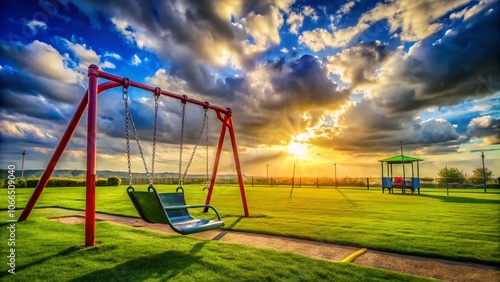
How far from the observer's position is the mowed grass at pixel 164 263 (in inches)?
141

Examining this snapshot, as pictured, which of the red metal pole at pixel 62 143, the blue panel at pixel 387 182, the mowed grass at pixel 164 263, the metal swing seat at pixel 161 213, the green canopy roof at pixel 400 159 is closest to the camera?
the mowed grass at pixel 164 263

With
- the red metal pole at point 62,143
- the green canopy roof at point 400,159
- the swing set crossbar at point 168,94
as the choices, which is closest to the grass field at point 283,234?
the red metal pole at point 62,143

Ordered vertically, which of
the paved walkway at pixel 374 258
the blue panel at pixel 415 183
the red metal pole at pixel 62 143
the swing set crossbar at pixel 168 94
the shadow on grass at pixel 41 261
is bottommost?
the paved walkway at pixel 374 258

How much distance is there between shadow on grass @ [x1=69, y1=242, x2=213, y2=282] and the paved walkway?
137 centimetres

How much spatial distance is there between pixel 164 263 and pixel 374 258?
331cm

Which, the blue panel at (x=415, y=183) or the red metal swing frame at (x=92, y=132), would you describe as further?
the blue panel at (x=415, y=183)

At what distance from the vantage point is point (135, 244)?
5.24m

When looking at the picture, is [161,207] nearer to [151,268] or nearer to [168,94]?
[151,268]

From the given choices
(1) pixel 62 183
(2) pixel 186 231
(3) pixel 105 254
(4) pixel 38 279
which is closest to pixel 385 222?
(2) pixel 186 231

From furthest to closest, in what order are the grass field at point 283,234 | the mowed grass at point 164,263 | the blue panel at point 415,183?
1. the blue panel at point 415,183
2. the grass field at point 283,234
3. the mowed grass at point 164,263

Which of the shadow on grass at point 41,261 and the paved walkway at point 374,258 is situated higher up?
the shadow on grass at point 41,261

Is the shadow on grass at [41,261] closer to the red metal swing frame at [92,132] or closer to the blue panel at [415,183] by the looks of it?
the red metal swing frame at [92,132]

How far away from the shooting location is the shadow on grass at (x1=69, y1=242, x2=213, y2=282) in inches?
142

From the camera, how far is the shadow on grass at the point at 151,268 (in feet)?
11.8
